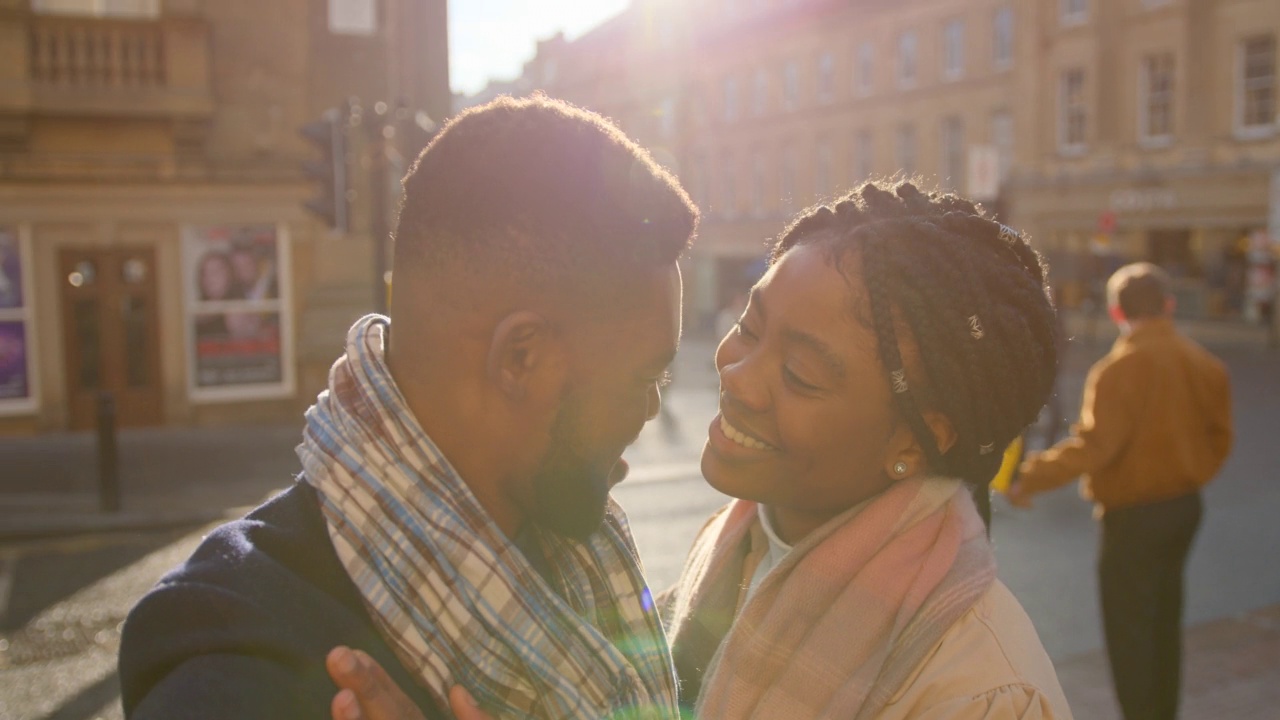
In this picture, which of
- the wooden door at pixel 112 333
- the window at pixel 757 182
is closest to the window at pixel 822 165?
the window at pixel 757 182

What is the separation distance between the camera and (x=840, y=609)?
1734 millimetres

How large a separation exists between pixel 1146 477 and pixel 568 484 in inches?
145

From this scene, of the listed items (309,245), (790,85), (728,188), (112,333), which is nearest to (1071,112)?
(790,85)

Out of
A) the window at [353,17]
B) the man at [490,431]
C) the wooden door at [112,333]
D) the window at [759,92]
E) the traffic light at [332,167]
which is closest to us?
the man at [490,431]

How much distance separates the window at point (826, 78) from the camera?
131 ft

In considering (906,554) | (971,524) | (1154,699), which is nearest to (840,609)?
(906,554)

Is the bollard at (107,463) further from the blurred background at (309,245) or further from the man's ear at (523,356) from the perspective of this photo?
the man's ear at (523,356)

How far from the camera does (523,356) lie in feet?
4.77

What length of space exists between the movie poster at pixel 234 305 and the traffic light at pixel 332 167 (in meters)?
6.83

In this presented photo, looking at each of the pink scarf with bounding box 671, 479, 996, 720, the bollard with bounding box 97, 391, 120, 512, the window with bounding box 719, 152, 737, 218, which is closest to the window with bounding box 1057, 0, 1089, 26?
the window with bounding box 719, 152, 737, 218

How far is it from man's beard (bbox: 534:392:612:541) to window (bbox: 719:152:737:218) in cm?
4447

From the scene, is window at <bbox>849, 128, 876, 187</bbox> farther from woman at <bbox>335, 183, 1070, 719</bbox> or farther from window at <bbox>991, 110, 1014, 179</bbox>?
woman at <bbox>335, 183, 1070, 719</bbox>

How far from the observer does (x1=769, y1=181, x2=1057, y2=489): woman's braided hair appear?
5.76 feet

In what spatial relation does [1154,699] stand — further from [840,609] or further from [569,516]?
[569,516]
